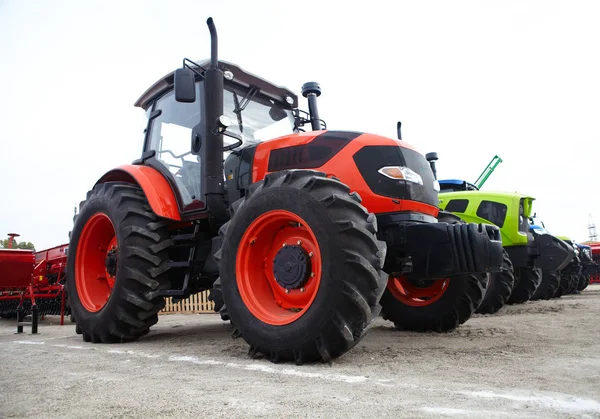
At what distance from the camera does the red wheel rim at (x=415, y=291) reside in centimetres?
496

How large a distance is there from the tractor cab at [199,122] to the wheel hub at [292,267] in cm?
147

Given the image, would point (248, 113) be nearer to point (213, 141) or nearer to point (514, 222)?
point (213, 141)

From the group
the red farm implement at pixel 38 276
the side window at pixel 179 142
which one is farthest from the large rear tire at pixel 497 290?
the red farm implement at pixel 38 276

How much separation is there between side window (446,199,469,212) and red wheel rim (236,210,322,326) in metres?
5.61

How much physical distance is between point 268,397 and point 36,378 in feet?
5.32

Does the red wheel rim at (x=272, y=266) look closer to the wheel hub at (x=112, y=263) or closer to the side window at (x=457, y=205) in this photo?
the wheel hub at (x=112, y=263)

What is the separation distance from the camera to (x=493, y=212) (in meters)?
8.27

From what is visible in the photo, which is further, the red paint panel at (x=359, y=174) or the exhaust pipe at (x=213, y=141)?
the exhaust pipe at (x=213, y=141)

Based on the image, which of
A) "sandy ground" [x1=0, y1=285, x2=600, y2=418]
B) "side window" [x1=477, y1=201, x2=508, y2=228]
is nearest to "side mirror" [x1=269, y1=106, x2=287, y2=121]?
"sandy ground" [x1=0, y1=285, x2=600, y2=418]

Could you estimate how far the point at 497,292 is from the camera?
7059 millimetres

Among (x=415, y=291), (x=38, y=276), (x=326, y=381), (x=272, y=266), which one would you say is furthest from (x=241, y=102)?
(x=38, y=276)

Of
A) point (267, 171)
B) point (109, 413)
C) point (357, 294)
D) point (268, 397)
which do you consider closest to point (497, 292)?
point (267, 171)

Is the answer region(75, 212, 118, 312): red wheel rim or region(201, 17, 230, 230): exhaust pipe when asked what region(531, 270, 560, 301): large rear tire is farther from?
region(75, 212, 118, 312): red wheel rim

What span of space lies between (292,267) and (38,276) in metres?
7.78
